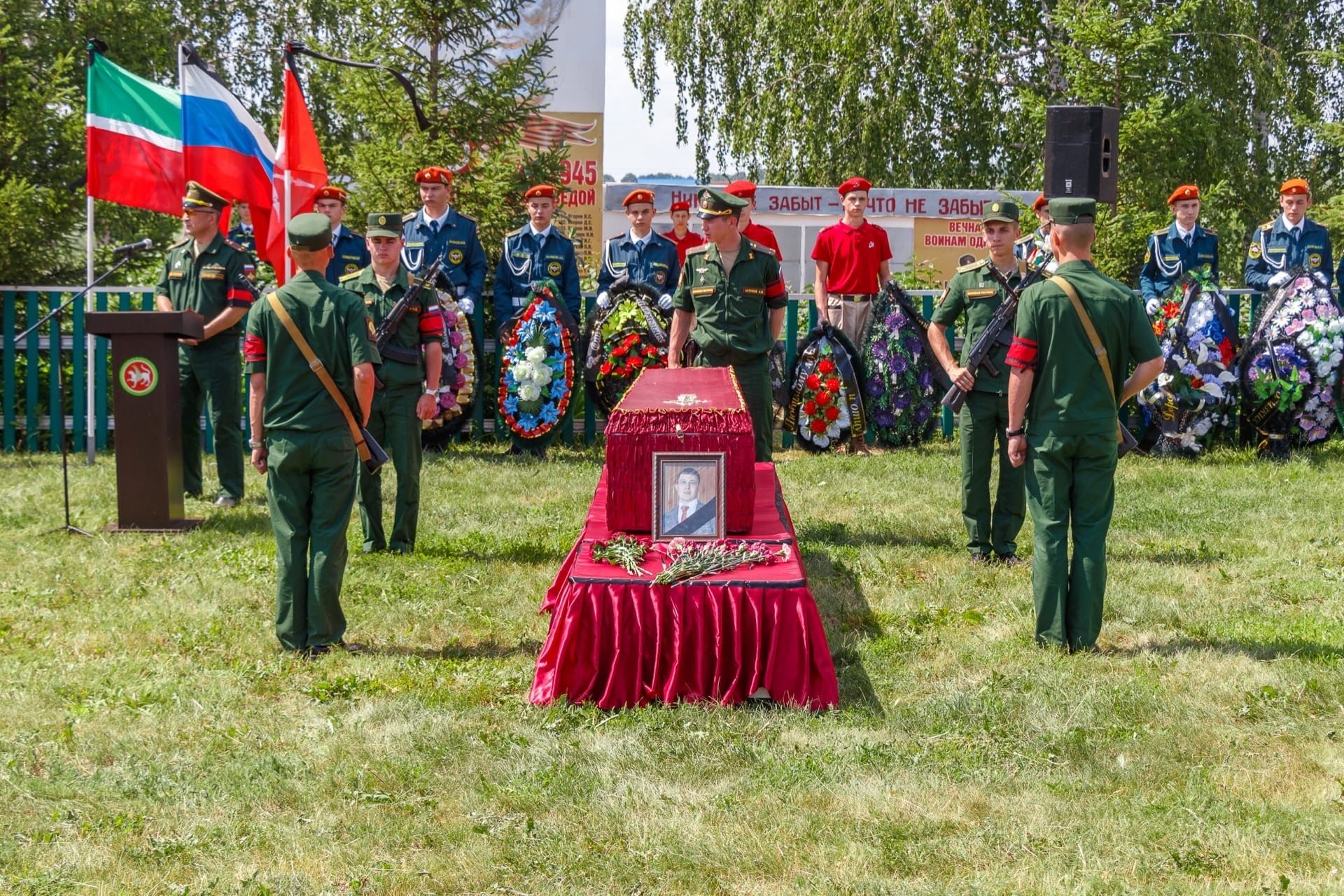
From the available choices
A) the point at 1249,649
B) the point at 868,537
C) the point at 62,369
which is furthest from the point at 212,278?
the point at 1249,649

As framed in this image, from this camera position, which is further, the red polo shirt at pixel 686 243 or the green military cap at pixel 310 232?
the red polo shirt at pixel 686 243

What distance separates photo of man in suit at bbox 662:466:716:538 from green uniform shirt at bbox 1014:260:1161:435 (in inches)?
64.0

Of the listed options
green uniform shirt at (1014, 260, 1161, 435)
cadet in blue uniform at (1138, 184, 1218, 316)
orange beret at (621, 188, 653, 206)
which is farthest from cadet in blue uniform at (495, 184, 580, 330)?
green uniform shirt at (1014, 260, 1161, 435)

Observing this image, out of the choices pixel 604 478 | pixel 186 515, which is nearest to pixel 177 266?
pixel 186 515

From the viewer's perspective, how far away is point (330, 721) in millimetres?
5578

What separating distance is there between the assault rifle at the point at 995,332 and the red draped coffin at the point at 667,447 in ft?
6.94

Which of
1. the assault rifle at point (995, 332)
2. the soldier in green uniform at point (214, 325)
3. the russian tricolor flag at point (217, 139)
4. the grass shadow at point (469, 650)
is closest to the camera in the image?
the grass shadow at point (469, 650)

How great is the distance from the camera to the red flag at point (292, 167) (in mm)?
10523

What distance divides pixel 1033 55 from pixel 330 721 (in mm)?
20526

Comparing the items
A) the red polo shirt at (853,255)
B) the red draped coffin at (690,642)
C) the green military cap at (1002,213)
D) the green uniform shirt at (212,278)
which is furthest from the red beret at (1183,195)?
the red draped coffin at (690,642)

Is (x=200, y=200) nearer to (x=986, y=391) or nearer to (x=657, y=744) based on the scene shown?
(x=986, y=391)

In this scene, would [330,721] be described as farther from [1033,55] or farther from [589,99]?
[1033,55]

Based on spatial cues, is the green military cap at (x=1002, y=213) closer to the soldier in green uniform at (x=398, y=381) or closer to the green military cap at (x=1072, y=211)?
the green military cap at (x=1072, y=211)

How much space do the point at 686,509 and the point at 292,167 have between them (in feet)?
19.2
